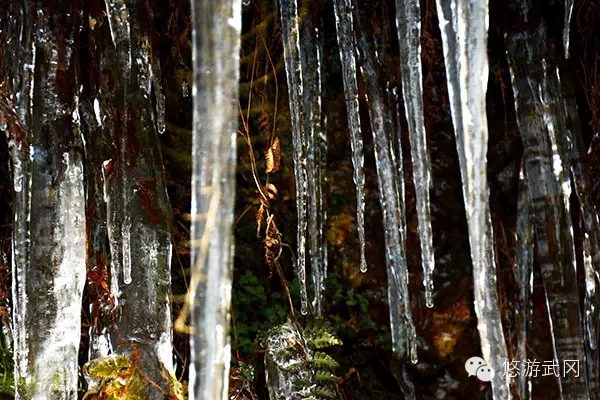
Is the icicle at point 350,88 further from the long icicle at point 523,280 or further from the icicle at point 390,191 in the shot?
the long icicle at point 523,280

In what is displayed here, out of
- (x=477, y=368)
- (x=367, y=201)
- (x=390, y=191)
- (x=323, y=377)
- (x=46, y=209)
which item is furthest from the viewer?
(x=367, y=201)

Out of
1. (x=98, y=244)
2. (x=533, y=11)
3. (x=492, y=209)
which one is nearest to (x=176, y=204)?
(x=98, y=244)

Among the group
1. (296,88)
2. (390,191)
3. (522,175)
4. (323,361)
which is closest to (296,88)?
(296,88)

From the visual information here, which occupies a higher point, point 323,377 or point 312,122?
point 312,122

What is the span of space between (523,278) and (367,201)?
871mm

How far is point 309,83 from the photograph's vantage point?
3.05 meters

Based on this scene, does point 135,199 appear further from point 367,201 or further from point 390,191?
point 367,201

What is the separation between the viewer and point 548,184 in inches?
119

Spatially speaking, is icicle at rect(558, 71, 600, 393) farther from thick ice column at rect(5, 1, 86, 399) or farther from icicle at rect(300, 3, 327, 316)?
thick ice column at rect(5, 1, 86, 399)

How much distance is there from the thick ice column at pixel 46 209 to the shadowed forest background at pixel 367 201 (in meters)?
0.54

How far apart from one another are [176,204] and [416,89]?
5.36 ft

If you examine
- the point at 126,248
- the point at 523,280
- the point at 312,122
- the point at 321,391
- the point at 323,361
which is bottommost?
the point at 321,391

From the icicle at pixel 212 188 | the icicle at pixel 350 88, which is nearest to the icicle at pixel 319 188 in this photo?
the icicle at pixel 350 88

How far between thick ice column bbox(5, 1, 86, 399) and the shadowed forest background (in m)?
0.54
